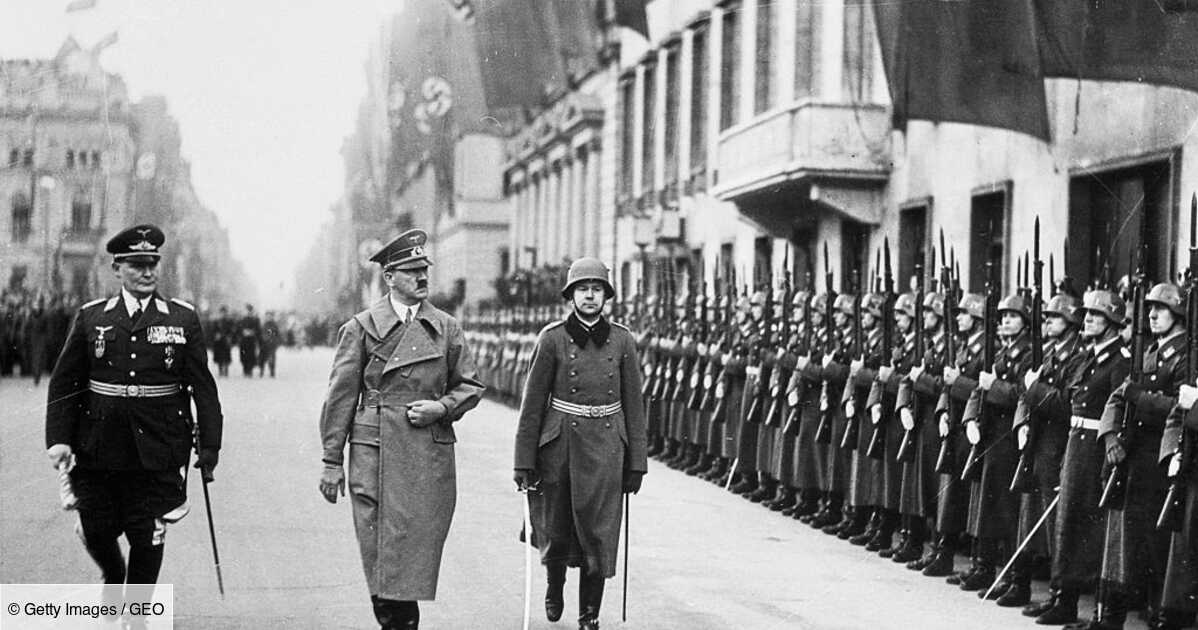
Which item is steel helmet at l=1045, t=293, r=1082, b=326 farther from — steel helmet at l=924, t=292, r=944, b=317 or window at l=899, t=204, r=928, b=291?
window at l=899, t=204, r=928, b=291

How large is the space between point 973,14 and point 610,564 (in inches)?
358

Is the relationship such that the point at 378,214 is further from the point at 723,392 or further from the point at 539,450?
the point at 539,450

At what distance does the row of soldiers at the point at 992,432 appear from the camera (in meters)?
8.39

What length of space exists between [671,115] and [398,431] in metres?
24.9

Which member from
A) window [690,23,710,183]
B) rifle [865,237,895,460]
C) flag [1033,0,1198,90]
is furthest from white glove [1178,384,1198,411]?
window [690,23,710,183]

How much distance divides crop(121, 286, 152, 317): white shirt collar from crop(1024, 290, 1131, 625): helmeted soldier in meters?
4.94

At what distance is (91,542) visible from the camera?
7586mm

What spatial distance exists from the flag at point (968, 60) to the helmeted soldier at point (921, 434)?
4621mm

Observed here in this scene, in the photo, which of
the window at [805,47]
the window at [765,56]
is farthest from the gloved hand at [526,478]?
the window at [765,56]

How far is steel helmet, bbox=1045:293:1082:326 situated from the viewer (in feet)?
31.5

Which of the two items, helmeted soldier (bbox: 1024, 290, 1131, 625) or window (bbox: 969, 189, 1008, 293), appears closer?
helmeted soldier (bbox: 1024, 290, 1131, 625)

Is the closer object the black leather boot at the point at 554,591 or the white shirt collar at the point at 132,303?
the white shirt collar at the point at 132,303

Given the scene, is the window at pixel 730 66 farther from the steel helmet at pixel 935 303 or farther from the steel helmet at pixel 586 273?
the steel helmet at pixel 586 273

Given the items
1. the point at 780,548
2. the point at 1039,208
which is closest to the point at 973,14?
the point at 1039,208
